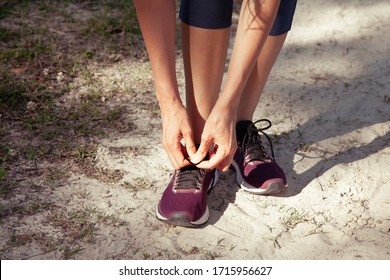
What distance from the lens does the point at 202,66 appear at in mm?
2014

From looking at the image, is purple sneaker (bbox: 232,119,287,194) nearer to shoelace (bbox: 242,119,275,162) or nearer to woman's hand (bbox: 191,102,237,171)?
shoelace (bbox: 242,119,275,162)

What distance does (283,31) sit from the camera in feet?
7.20

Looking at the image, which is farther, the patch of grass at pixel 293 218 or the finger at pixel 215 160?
the patch of grass at pixel 293 218

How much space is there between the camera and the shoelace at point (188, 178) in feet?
7.02

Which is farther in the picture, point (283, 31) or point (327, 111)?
point (327, 111)

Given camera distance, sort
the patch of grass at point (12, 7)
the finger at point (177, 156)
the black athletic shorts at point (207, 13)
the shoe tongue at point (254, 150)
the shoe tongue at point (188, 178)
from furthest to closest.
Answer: the patch of grass at point (12, 7) → the shoe tongue at point (254, 150) → the shoe tongue at point (188, 178) → the finger at point (177, 156) → the black athletic shorts at point (207, 13)

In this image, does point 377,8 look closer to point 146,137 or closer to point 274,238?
point 146,137

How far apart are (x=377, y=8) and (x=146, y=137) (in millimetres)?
1860

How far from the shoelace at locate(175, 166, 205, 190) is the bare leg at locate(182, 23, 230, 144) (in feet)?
0.45

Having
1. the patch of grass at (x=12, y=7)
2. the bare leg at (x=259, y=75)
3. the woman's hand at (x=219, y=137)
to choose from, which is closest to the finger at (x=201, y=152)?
the woman's hand at (x=219, y=137)

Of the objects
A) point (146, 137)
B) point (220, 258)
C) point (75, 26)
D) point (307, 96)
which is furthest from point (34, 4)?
point (220, 258)

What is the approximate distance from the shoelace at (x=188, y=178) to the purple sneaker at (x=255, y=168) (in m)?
0.19

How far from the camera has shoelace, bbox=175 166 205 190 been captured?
7.02 feet

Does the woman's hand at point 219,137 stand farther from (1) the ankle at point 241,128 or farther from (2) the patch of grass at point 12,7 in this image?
(2) the patch of grass at point 12,7
